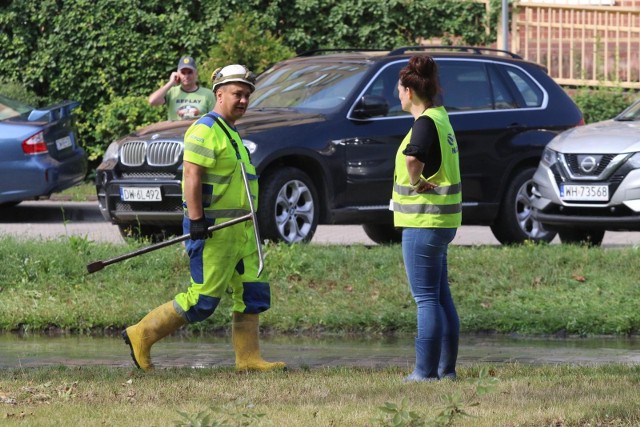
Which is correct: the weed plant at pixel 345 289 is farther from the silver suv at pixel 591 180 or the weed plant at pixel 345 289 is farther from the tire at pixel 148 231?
the tire at pixel 148 231

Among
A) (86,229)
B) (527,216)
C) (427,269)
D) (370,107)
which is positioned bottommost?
(86,229)

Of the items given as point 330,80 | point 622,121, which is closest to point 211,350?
point 330,80

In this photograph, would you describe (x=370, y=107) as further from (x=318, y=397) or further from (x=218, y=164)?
(x=318, y=397)

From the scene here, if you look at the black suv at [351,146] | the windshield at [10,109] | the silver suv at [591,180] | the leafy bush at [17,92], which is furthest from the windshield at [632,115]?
the leafy bush at [17,92]

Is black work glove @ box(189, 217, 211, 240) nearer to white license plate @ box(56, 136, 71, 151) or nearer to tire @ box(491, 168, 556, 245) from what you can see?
tire @ box(491, 168, 556, 245)

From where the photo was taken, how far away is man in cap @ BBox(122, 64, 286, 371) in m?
7.74

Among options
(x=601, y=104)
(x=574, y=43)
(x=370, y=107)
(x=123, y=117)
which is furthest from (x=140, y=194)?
(x=574, y=43)

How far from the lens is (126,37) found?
2253 centimetres

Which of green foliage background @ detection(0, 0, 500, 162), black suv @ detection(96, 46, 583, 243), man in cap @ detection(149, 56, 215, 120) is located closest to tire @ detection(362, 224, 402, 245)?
black suv @ detection(96, 46, 583, 243)

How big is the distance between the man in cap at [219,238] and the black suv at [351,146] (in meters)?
4.47

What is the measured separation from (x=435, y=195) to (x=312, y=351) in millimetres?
2317

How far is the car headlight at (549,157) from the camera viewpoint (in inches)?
514

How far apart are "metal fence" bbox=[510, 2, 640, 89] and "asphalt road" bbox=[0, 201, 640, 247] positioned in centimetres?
824

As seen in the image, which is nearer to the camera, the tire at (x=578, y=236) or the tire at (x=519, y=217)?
the tire at (x=578, y=236)
